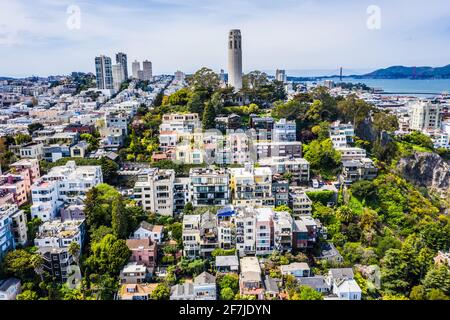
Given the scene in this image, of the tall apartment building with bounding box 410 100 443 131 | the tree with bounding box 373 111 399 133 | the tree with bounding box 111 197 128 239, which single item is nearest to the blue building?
the tree with bounding box 111 197 128 239

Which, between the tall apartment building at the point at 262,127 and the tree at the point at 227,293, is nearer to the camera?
the tree at the point at 227,293

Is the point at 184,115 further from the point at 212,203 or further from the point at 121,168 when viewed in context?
the point at 212,203

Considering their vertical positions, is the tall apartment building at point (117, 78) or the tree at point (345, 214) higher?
the tall apartment building at point (117, 78)

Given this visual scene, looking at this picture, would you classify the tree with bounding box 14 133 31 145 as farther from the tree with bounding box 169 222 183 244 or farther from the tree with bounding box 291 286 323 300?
the tree with bounding box 291 286 323 300

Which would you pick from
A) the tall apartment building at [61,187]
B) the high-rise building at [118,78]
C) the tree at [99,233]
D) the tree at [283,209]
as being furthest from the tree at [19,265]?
the high-rise building at [118,78]

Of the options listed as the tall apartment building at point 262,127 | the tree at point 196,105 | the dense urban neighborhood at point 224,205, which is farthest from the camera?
the tree at point 196,105

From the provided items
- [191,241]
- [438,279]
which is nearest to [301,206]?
[191,241]

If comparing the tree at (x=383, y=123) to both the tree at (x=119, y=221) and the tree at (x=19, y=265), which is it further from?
the tree at (x=19, y=265)
